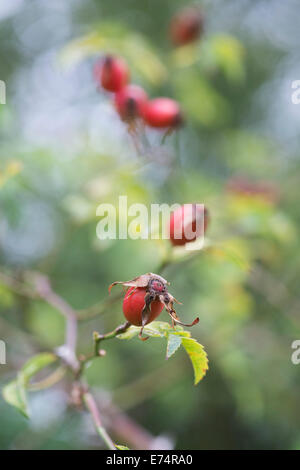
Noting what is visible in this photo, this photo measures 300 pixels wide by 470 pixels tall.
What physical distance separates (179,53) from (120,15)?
1.34 m

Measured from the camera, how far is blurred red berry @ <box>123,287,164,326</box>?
2.49 feet

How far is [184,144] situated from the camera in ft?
11.4

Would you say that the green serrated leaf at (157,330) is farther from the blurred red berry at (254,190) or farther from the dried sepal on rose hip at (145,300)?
the blurred red berry at (254,190)

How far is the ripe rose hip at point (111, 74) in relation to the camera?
1.61 m

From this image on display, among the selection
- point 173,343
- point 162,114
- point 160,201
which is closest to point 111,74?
point 162,114

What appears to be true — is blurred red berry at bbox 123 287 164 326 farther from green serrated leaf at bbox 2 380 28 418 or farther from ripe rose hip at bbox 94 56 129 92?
ripe rose hip at bbox 94 56 129 92

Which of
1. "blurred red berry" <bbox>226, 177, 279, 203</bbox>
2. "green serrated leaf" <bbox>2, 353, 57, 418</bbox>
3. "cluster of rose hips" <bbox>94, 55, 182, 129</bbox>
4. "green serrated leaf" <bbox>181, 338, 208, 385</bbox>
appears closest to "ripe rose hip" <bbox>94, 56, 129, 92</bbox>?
"cluster of rose hips" <bbox>94, 55, 182, 129</bbox>

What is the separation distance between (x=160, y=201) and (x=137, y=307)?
1.76m

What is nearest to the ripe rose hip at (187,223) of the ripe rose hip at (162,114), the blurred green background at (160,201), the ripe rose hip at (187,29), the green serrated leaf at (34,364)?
the blurred green background at (160,201)

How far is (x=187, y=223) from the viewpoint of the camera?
104 centimetres

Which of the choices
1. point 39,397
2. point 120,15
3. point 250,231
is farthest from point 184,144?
point 39,397

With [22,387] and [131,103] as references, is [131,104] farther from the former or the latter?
[22,387]

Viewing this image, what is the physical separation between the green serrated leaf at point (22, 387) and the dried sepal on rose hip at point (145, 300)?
368 millimetres
